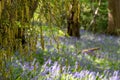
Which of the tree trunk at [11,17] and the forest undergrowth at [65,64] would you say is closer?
the tree trunk at [11,17]

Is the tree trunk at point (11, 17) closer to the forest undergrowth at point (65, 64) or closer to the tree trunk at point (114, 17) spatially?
the forest undergrowth at point (65, 64)

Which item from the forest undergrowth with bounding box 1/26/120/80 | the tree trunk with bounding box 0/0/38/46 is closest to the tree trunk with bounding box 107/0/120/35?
the forest undergrowth with bounding box 1/26/120/80

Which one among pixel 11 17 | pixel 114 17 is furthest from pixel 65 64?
pixel 114 17

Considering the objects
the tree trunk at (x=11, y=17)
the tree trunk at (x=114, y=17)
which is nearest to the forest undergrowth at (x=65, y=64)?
the tree trunk at (x=11, y=17)

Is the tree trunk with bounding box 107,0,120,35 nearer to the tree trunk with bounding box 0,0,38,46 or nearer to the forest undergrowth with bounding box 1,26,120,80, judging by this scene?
the forest undergrowth with bounding box 1,26,120,80

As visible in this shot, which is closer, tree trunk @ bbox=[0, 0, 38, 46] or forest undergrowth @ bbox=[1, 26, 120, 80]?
tree trunk @ bbox=[0, 0, 38, 46]

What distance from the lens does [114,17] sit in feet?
56.5

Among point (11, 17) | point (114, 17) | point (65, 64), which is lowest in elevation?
point (114, 17)

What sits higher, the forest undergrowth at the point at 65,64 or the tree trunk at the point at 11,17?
the tree trunk at the point at 11,17

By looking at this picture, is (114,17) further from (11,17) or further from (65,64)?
(11,17)

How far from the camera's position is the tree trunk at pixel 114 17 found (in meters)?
16.8

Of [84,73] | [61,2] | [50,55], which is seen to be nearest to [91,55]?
[50,55]

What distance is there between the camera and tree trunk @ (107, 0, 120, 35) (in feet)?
55.2

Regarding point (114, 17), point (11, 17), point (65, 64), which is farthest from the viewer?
point (114, 17)
